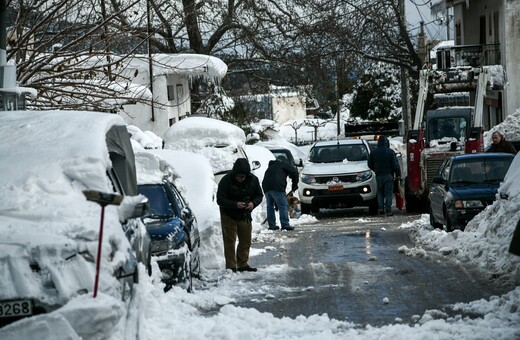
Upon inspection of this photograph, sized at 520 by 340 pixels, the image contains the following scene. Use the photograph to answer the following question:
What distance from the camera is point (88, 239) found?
7.02 metres

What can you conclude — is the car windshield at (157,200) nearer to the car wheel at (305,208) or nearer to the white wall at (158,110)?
the car wheel at (305,208)

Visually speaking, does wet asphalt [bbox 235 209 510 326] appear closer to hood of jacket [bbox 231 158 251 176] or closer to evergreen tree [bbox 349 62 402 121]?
hood of jacket [bbox 231 158 251 176]

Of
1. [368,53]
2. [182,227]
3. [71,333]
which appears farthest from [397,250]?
[368,53]

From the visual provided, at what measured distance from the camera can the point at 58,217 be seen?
23.8 ft

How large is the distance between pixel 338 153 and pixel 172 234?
16.8m

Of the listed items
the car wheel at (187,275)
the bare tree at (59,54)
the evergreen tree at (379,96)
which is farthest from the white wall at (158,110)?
the evergreen tree at (379,96)

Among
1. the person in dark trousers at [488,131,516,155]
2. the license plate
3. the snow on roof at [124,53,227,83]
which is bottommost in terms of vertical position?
the person in dark trousers at [488,131,516,155]

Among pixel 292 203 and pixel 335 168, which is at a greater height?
pixel 335 168

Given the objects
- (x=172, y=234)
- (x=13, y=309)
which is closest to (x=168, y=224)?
(x=172, y=234)

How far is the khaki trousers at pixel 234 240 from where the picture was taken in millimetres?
15828

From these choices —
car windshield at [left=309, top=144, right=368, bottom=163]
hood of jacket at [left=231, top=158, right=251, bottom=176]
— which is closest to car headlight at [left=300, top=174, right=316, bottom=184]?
car windshield at [left=309, top=144, right=368, bottom=163]

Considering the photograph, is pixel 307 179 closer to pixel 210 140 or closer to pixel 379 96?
pixel 210 140

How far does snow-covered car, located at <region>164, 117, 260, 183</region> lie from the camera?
25.5m

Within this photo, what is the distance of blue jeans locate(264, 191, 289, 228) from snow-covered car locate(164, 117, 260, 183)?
122 centimetres
